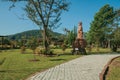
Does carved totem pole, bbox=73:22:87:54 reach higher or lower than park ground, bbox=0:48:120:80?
higher

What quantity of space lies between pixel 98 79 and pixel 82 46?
22.7 m

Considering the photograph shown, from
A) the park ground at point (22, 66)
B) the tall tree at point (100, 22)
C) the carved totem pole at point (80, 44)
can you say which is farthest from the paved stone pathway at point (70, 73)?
the tall tree at point (100, 22)

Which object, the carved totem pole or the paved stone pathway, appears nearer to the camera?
the paved stone pathway

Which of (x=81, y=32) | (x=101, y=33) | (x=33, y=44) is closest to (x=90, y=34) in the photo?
(x=101, y=33)

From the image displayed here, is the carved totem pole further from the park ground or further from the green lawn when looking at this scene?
the green lawn

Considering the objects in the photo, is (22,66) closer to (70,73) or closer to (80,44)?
(70,73)

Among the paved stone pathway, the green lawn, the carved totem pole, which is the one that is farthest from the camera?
the carved totem pole

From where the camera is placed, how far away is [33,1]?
33125 mm

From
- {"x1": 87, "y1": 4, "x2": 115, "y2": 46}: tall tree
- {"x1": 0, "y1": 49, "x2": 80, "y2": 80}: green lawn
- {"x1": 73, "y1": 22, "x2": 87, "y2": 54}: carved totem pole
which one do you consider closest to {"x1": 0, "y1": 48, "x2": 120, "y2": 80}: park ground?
{"x1": 0, "y1": 49, "x2": 80, "y2": 80}: green lawn

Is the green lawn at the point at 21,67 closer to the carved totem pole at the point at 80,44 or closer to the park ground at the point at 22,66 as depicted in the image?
the park ground at the point at 22,66

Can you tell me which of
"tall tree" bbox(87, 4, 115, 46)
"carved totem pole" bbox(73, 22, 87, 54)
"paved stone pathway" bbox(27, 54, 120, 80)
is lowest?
"paved stone pathway" bbox(27, 54, 120, 80)

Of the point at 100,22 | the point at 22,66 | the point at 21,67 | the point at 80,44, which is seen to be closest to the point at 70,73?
the point at 21,67

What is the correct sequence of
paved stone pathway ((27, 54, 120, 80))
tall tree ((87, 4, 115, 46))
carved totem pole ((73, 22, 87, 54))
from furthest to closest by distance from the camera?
tall tree ((87, 4, 115, 46)) → carved totem pole ((73, 22, 87, 54)) → paved stone pathway ((27, 54, 120, 80))

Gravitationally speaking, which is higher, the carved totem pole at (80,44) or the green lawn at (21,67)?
the carved totem pole at (80,44)
